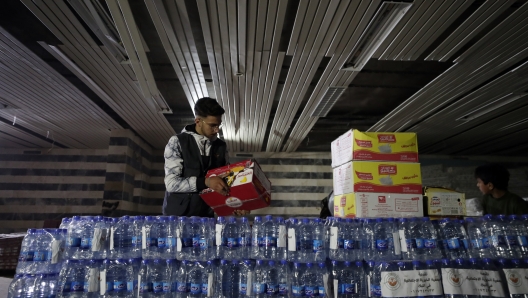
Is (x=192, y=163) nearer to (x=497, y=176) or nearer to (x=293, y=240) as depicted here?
(x=293, y=240)

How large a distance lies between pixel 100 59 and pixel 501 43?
15.6 feet

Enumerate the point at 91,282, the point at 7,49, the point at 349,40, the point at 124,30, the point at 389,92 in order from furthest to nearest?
the point at 389,92 → the point at 7,49 → the point at 349,40 → the point at 124,30 → the point at 91,282

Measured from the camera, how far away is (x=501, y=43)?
388cm

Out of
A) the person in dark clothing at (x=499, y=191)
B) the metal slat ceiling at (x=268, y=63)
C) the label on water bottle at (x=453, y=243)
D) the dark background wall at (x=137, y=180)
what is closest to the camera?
the label on water bottle at (x=453, y=243)

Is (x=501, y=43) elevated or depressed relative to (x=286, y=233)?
elevated

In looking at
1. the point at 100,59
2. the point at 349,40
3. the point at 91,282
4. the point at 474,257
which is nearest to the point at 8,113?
the point at 100,59

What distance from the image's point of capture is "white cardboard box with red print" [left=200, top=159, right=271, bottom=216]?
94.5 inches

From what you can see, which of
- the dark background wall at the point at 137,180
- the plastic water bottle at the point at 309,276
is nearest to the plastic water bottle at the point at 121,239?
the plastic water bottle at the point at 309,276

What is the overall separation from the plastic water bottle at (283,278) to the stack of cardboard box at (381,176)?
0.71m

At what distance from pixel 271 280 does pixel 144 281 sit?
817 millimetres

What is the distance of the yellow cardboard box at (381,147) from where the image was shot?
273cm

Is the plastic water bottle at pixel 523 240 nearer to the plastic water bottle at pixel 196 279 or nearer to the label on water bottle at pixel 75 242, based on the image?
the plastic water bottle at pixel 196 279

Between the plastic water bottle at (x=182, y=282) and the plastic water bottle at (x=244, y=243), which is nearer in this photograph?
the plastic water bottle at (x=182, y=282)

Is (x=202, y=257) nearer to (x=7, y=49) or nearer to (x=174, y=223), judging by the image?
(x=174, y=223)
